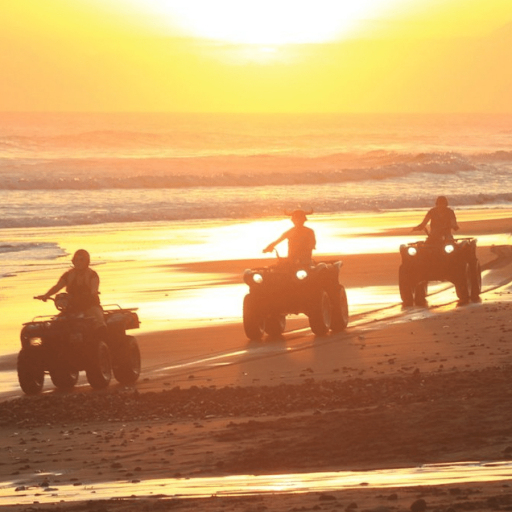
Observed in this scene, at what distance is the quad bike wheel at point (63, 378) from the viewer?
1300 centimetres

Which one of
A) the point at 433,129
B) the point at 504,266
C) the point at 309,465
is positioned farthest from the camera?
the point at 433,129

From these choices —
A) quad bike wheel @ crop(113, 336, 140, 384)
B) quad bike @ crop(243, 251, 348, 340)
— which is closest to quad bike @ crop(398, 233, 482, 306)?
quad bike @ crop(243, 251, 348, 340)

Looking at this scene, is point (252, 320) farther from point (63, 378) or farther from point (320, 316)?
point (63, 378)

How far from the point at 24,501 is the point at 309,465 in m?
1.83

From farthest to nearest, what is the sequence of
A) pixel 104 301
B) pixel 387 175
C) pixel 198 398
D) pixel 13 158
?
pixel 13 158, pixel 387 175, pixel 104 301, pixel 198 398

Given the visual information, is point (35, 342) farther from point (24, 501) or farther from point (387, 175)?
point (387, 175)

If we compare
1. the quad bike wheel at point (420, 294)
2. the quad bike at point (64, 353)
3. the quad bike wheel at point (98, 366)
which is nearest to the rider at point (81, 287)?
the quad bike at point (64, 353)

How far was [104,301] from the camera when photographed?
68.0 feet

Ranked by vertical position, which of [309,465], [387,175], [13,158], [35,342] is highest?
[13,158]

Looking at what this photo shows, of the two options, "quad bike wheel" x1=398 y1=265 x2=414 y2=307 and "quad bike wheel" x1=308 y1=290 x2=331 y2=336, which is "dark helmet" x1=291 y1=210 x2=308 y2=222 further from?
"quad bike wheel" x1=398 y1=265 x2=414 y2=307

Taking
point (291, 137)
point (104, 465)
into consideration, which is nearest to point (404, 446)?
point (104, 465)

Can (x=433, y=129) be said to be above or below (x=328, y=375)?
above

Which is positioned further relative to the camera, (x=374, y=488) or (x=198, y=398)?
(x=198, y=398)

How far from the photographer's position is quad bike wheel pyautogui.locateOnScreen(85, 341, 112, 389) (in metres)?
12.9
